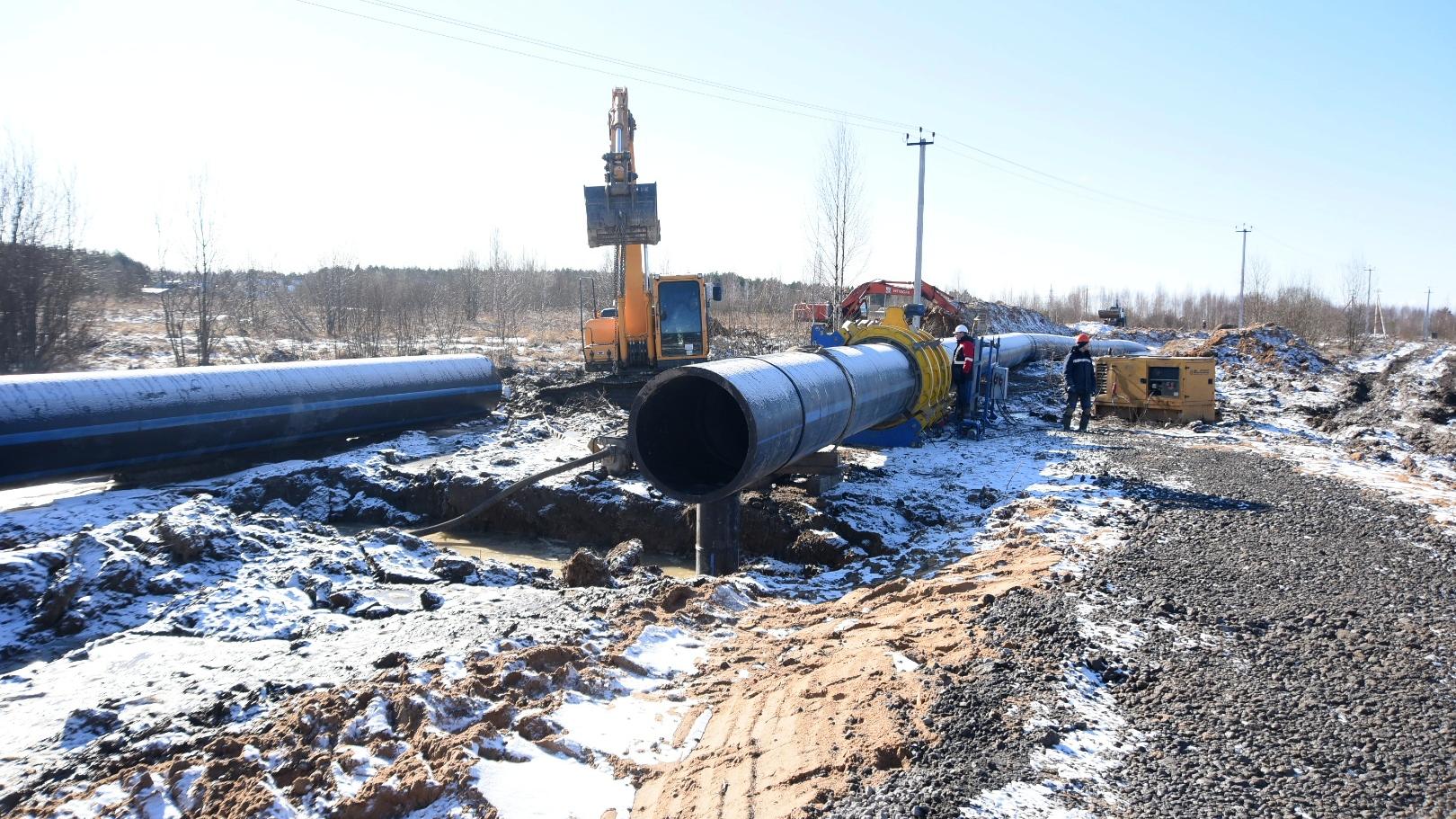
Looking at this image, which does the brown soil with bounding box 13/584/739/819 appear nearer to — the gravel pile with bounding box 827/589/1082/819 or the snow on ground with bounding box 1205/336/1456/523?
the gravel pile with bounding box 827/589/1082/819

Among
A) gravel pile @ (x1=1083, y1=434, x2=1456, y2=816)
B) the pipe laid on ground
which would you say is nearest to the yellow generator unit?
gravel pile @ (x1=1083, y1=434, x2=1456, y2=816)

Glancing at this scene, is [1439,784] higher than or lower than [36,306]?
lower

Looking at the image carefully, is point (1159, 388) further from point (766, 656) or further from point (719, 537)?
point (766, 656)

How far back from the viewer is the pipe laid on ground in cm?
581

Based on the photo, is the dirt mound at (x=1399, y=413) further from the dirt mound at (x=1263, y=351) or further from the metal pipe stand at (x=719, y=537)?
the metal pipe stand at (x=719, y=537)

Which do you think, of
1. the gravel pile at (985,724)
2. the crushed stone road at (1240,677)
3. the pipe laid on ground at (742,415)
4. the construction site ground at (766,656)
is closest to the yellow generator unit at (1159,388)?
the construction site ground at (766,656)

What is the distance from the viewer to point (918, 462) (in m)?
10.1

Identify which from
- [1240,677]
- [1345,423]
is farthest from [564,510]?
[1345,423]

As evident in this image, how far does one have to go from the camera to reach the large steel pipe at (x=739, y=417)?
5801 millimetres

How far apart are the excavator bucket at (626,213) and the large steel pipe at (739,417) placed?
7.05m

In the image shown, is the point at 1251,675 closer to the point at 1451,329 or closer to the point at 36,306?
the point at 36,306

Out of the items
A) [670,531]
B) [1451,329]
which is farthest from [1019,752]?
[1451,329]

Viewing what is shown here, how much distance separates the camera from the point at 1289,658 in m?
4.34

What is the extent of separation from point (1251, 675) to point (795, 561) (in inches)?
157
